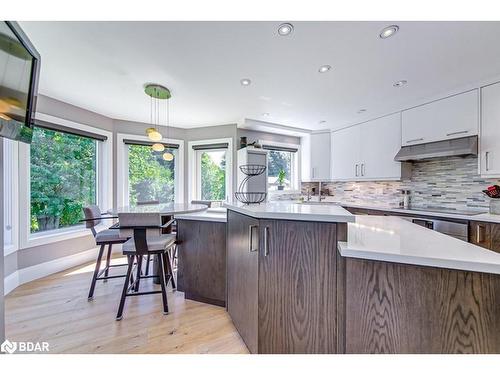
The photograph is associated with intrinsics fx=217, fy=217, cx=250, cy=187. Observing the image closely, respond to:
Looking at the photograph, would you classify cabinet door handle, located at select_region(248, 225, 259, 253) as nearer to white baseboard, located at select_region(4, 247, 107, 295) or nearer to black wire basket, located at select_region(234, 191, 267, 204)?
black wire basket, located at select_region(234, 191, 267, 204)

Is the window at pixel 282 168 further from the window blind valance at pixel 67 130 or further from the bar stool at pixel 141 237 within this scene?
the window blind valance at pixel 67 130

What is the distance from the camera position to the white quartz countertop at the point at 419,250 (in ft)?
2.90

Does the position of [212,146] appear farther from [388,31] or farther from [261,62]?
[388,31]

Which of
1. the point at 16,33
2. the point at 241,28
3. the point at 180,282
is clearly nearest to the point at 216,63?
the point at 241,28

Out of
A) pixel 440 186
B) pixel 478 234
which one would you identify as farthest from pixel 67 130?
pixel 440 186

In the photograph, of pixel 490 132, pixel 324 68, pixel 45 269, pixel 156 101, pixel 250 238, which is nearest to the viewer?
pixel 250 238

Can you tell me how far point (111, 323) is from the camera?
186 cm

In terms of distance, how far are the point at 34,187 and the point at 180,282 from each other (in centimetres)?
241

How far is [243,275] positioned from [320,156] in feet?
11.8

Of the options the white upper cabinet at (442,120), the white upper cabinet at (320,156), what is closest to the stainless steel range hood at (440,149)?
the white upper cabinet at (442,120)

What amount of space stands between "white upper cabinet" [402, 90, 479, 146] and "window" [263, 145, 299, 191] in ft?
6.89

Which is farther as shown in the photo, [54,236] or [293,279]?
[54,236]

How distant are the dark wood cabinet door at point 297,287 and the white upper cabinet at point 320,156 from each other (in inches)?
139
